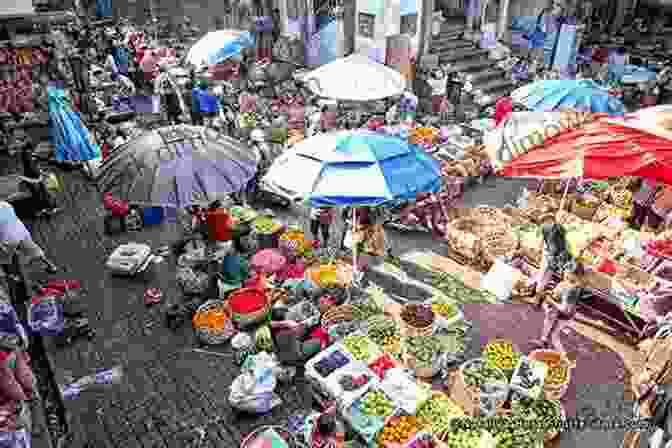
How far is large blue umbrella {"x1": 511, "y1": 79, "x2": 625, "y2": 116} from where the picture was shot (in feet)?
29.7

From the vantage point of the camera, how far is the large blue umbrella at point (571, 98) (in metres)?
9.04

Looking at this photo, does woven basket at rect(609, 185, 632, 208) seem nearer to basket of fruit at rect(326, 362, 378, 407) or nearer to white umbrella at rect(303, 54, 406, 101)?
white umbrella at rect(303, 54, 406, 101)

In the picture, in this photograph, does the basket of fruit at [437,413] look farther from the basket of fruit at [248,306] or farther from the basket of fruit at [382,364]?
the basket of fruit at [248,306]

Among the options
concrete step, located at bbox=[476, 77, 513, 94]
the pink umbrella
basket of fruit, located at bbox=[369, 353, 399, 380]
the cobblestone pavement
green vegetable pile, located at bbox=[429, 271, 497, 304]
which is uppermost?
concrete step, located at bbox=[476, 77, 513, 94]

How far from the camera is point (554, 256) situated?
6656mm

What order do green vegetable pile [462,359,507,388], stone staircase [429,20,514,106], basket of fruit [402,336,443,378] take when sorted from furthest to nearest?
stone staircase [429,20,514,106] → basket of fruit [402,336,443,378] → green vegetable pile [462,359,507,388]

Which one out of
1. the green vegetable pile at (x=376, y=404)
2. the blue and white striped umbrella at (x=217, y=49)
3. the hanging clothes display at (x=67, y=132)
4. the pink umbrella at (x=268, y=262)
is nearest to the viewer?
the green vegetable pile at (x=376, y=404)

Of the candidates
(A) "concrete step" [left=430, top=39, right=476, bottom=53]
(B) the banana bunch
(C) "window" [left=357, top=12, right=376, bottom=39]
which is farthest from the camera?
(A) "concrete step" [left=430, top=39, right=476, bottom=53]

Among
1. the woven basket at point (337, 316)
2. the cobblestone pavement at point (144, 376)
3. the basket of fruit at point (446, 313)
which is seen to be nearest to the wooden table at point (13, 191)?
the cobblestone pavement at point (144, 376)

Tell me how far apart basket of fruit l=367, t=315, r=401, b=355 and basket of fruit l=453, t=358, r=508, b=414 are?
0.91 meters

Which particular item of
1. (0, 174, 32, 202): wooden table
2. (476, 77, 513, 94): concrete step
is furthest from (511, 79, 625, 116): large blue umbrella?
(0, 174, 32, 202): wooden table

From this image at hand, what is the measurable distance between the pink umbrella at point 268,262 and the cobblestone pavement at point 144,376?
1.52 meters

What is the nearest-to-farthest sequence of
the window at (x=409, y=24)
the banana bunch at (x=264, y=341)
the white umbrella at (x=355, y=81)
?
the banana bunch at (x=264, y=341) → the white umbrella at (x=355, y=81) → the window at (x=409, y=24)

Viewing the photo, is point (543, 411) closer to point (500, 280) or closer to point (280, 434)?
point (500, 280)
